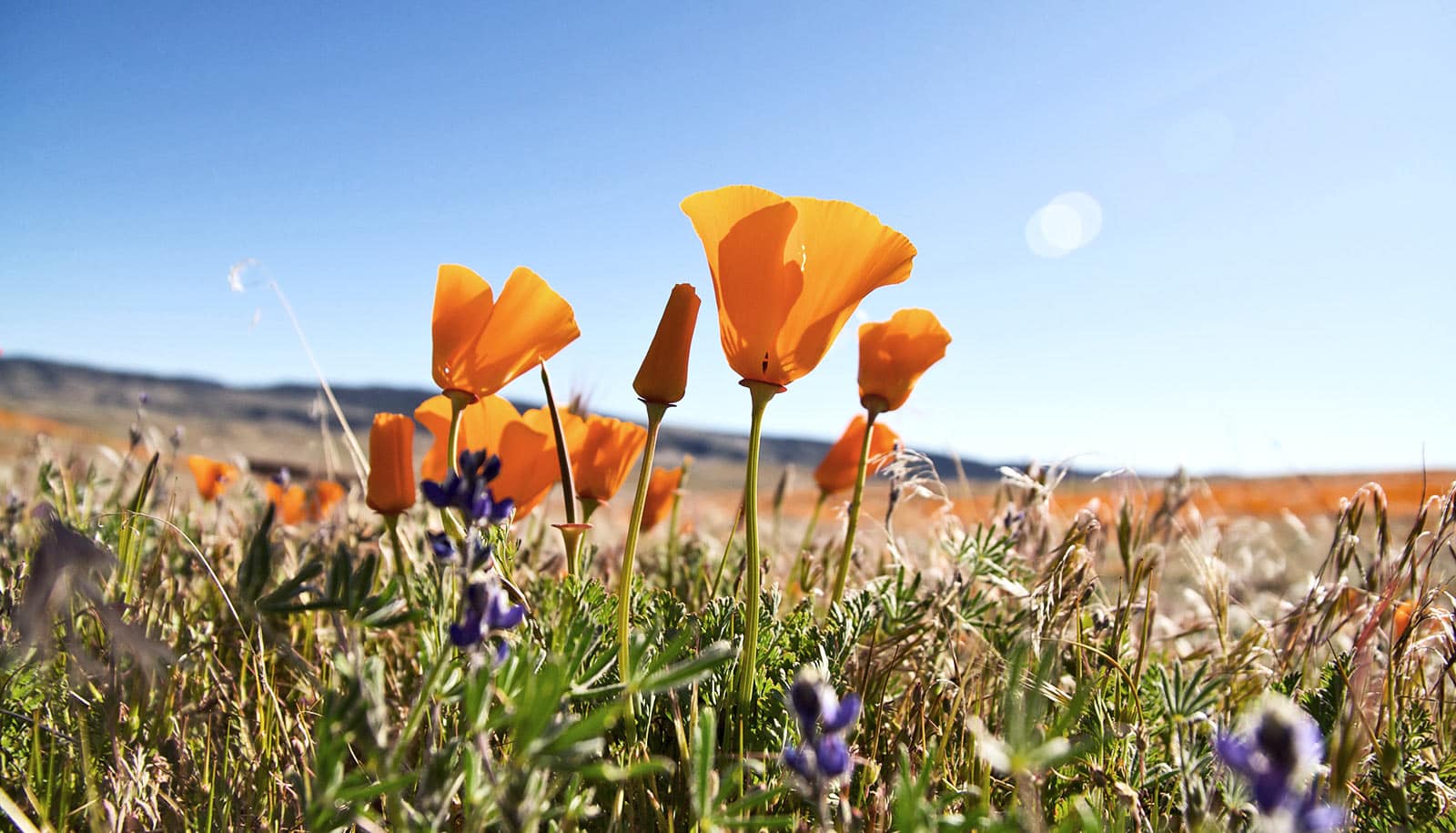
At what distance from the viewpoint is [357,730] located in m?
0.66

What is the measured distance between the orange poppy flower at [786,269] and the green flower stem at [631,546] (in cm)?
13

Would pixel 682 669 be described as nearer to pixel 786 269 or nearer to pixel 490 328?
pixel 786 269

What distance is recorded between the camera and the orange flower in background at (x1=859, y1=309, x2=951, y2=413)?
1499mm

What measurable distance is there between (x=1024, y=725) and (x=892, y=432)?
3.83 feet

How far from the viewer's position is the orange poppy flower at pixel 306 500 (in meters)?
2.87

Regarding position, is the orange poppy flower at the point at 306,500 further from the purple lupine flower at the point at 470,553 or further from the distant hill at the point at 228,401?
the distant hill at the point at 228,401

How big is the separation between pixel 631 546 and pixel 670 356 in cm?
27

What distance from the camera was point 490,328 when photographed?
1.26m

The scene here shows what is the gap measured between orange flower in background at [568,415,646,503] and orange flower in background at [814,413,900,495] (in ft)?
1.78

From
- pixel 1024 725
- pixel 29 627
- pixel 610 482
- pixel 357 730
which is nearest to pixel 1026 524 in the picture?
pixel 610 482

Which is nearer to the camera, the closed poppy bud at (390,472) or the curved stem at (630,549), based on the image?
the curved stem at (630,549)

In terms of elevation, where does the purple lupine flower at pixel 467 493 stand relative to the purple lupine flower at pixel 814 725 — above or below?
above

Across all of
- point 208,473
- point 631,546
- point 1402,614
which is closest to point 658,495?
point 631,546

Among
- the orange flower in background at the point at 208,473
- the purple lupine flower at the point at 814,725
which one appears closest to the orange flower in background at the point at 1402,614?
the purple lupine flower at the point at 814,725
